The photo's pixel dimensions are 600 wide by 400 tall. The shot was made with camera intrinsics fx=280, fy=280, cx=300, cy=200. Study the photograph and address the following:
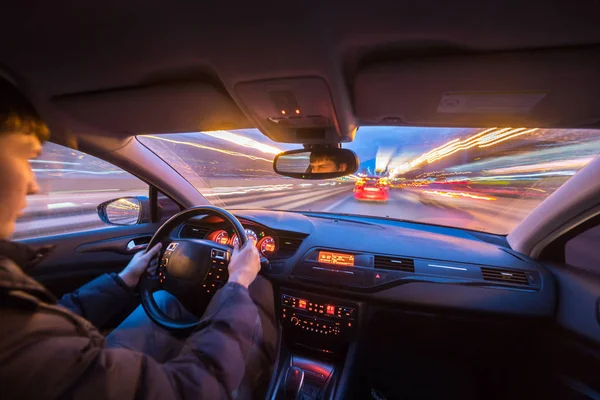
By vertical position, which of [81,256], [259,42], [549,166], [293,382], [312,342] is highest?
[259,42]

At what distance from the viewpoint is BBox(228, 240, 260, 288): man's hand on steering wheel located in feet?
5.61

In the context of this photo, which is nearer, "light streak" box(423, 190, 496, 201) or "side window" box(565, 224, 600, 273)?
"side window" box(565, 224, 600, 273)

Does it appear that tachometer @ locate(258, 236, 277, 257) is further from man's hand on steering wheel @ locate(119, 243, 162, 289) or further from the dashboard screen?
man's hand on steering wheel @ locate(119, 243, 162, 289)

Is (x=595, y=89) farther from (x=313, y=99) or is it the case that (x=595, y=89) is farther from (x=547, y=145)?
(x=313, y=99)

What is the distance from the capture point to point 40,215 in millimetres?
4027

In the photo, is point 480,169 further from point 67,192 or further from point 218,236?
point 67,192

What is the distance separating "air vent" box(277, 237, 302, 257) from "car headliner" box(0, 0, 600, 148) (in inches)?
52.7

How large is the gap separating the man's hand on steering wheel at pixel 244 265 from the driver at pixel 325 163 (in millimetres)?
1095

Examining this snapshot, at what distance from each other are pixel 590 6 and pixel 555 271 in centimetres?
208

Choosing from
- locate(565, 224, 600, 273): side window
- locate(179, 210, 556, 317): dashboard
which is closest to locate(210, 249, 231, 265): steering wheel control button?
locate(179, 210, 556, 317): dashboard

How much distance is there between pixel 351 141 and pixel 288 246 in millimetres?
1187

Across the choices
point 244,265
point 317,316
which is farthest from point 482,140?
point 244,265

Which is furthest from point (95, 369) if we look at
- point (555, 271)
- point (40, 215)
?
point (40, 215)

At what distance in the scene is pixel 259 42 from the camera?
136cm
